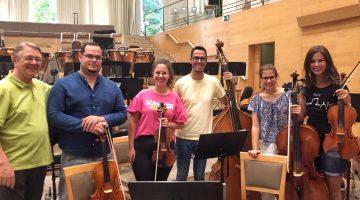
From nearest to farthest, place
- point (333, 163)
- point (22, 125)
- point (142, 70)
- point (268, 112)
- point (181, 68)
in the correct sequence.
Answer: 1. point (22, 125)
2. point (333, 163)
3. point (268, 112)
4. point (142, 70)
5. point (181, 68)

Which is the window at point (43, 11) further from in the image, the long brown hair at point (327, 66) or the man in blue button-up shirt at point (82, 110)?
the long brown hair at point (327, 66)

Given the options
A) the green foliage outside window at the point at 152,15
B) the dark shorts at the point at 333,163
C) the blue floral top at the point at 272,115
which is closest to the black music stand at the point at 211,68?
the blue floral top at the point at 272,115

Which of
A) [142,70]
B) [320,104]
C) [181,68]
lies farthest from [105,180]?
[181,68]

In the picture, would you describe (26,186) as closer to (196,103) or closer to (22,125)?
(22,125)

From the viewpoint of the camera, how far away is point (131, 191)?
7.23 ft

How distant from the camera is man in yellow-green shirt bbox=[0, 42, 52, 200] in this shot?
2230 millimetres

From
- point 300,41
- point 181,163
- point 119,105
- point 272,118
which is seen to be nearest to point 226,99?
point 272,118

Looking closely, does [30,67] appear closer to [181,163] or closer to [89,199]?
[89,199]

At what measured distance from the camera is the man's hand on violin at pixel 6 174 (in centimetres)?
216

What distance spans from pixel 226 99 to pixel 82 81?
1.38 metres

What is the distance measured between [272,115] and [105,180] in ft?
4.71

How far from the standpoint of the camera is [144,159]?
2.88m

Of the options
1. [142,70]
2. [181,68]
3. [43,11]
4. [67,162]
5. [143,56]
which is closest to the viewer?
[67,162]

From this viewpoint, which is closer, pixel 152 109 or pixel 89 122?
pixel 89 122
